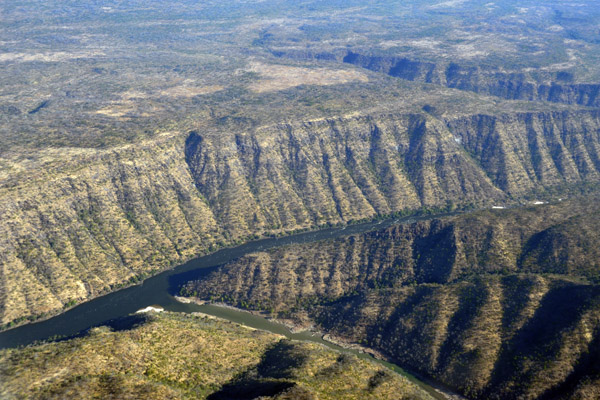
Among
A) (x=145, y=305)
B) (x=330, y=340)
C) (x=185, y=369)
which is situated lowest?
(x=145, y=305)

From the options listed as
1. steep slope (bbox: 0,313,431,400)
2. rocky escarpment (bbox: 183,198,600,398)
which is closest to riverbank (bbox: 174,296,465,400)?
rocky escarpment (bbox: 183,198,600,398)

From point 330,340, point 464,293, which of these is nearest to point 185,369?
point 330,340

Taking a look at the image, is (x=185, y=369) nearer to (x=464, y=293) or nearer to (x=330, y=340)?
(x=330, y=340)

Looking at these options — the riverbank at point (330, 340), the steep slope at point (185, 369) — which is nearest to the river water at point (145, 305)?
the riverbank at point (330, 340)

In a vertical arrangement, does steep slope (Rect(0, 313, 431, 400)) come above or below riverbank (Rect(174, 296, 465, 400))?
above

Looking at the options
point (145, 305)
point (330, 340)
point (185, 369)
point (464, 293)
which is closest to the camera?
point (185, 369)

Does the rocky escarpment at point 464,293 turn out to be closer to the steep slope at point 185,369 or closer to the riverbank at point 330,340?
the riverbank at point 330,340

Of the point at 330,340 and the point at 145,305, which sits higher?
the point at 330,340

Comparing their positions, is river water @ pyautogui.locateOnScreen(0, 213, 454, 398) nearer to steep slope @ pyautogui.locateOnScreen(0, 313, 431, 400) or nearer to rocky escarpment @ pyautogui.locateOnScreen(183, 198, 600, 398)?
rocky escarpment @ pyautogui.locateOnScreen(183, 198, 600, 398)
